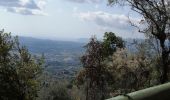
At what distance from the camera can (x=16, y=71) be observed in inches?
1277

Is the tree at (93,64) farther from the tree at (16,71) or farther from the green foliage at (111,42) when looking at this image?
the tree at (16,71)

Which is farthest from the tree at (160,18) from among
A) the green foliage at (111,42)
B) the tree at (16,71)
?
the green foliage at (111,42)

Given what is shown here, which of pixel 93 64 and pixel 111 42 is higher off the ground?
pixel 111 42

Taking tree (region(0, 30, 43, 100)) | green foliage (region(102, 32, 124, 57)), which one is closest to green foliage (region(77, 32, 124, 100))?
green foliage (region(102, 32, 124, 57))

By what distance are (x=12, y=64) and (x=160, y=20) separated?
40.7ft

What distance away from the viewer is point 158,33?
3080 centimetres

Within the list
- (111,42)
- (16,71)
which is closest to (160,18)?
(16,71)

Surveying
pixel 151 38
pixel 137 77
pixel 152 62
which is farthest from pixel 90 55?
pixel 151 38

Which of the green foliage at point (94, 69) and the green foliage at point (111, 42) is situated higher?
the green foliage at point (111, 42)

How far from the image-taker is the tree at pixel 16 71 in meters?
30.4

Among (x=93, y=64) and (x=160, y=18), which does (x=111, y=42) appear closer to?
(x=93, y=64)

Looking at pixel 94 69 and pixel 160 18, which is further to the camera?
pixel 94 69

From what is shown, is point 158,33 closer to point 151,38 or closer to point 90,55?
point 151,38

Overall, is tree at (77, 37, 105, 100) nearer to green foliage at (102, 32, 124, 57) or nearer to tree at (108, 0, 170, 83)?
green foliage at (102, 32, 124, 57)
